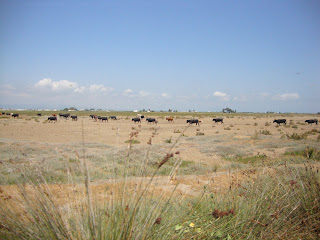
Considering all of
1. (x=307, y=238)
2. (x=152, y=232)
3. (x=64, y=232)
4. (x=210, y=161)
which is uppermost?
(x=64, y=232)

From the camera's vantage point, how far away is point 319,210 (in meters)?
3.81

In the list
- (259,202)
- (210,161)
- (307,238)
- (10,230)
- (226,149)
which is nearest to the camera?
(10,230)

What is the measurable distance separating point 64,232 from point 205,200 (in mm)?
2712

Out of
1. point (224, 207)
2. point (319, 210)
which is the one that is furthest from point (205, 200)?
point (319, 210)

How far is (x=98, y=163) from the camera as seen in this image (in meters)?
11.7

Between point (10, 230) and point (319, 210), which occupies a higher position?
point (10, 230)

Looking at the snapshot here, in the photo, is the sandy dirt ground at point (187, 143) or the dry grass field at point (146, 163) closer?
the dry grass field at point (146, 163)

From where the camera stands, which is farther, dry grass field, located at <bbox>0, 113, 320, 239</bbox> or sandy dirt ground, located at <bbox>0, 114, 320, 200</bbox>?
sandy dirt ground, located at <bbox>0, 114, 320, 200</bbox>

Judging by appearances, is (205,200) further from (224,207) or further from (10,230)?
(10,230)

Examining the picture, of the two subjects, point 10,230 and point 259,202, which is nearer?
point 10,230

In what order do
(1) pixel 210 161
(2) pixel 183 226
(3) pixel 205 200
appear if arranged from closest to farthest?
(2) pixel 183 226 < (3) pixel 205 200 < (1) pixel 210 161

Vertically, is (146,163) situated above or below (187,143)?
above

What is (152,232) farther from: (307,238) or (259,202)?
(307,238)

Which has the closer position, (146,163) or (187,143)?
(146,163)
